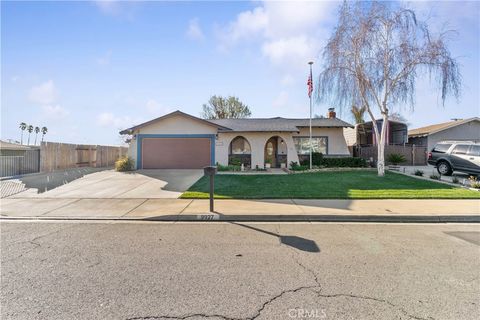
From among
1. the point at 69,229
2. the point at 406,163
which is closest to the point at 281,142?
the point at 406,163

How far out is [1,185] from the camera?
1168cm

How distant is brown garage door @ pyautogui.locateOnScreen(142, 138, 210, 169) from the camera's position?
18.5 metres

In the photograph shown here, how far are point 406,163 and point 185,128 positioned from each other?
1815cm

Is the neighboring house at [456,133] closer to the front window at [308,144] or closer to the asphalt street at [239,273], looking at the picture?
the front window at [308,144]

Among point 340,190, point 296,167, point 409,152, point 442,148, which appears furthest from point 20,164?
point 409,152

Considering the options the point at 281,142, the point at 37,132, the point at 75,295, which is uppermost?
the point at 37,132

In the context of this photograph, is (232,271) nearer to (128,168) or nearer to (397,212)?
(397,212)

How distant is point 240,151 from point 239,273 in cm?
1560

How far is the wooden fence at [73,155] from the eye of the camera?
1724 centimetres

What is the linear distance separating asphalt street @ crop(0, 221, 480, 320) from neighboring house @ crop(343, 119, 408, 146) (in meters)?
19.2

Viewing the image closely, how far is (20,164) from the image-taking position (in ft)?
50.9

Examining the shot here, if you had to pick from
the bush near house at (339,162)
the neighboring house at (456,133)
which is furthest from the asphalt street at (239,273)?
the neighboring house at (456,133)

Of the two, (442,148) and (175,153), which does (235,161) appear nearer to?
(175,153)

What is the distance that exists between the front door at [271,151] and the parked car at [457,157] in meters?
9.74
